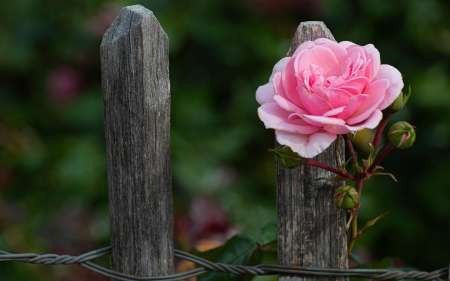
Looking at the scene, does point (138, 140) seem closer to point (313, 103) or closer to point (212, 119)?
point (313, 103)

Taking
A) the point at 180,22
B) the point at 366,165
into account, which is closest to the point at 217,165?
the point at 180,22

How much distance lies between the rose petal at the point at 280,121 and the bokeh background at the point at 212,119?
0.87 m

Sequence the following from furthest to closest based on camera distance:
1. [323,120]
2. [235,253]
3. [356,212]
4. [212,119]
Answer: [212,119] < [235,253] < [356,212] < [323,120]

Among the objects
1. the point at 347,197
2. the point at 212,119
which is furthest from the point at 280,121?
the point at 212,119

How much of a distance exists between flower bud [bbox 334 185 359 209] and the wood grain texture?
67 mm

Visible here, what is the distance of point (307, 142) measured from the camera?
66 centimetres

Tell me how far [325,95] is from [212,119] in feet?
3.56

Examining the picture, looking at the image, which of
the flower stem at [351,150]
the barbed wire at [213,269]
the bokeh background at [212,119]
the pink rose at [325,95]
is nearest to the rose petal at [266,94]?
the pink rose at [325,95]

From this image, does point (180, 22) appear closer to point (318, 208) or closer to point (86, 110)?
point (86, 110)

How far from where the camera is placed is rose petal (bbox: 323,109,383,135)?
64 cm

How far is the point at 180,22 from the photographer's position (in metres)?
1.70

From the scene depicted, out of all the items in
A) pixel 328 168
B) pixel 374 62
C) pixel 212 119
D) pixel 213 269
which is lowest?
pixel 213 269

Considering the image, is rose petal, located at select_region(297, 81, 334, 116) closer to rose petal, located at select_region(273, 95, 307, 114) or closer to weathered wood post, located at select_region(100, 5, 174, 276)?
rose petal, located at select_region(273, 95, 307, 114)

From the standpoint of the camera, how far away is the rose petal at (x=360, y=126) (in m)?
0.64
